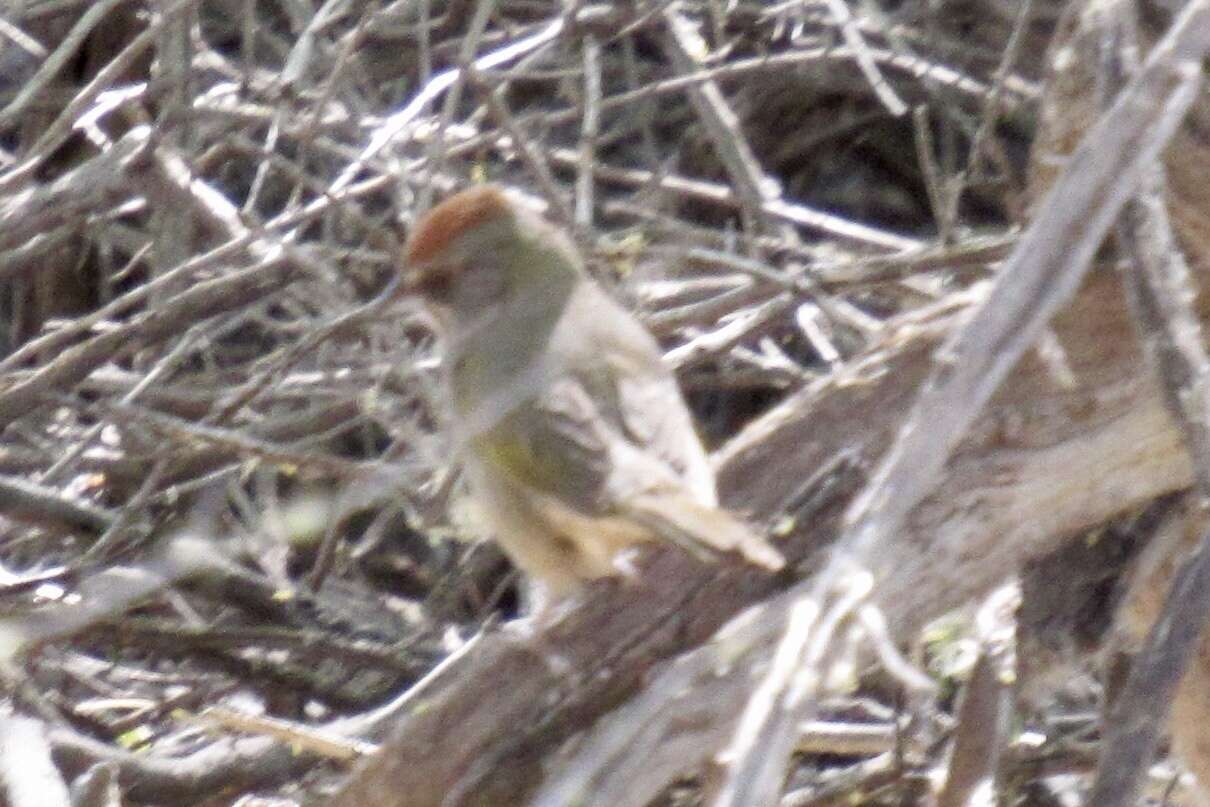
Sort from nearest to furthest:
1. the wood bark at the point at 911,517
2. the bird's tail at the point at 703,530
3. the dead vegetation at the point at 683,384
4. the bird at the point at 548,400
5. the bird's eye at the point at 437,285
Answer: the dead vegetation at the point at 683,384 → the bird's tail at the point at 703,530 → the wood bark at the point at 911,517 → the bird at the point at 548,400 → the bird's eye at the point at 437,285

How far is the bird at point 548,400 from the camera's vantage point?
3.32 meters

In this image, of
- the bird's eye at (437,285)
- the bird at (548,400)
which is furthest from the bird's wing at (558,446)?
the bird's eye at (437,285)

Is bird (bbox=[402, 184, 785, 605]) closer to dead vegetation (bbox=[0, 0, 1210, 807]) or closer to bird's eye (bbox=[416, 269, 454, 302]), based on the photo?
bird's eye (bbox=[416, 269, 454, 302])

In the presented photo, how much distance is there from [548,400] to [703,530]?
2.48 ft

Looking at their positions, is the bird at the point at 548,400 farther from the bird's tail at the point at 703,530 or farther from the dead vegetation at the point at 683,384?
the dead vegetation at the point at 683,384

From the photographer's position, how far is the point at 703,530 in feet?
9.22

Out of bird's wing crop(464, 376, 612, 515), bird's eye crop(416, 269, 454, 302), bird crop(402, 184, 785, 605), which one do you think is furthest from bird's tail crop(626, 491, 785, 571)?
bird's eye crop(416, 269, 454, 302)

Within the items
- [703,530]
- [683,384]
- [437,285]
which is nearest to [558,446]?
[437,285]

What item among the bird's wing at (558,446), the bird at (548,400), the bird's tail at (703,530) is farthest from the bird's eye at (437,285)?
the bird's tail at (703,530)

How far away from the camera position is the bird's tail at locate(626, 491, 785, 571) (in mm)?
2742

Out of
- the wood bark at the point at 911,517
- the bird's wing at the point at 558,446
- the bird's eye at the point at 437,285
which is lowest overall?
the wood bark at the point at 911,517

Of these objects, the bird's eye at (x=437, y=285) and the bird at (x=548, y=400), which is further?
the bird's eye at (x=437, y=285)

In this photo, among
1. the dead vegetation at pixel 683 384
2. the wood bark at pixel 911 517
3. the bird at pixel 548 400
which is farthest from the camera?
the bird at pixel 548 400

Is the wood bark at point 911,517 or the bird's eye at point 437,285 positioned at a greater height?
the bird's eye at point 437,285
